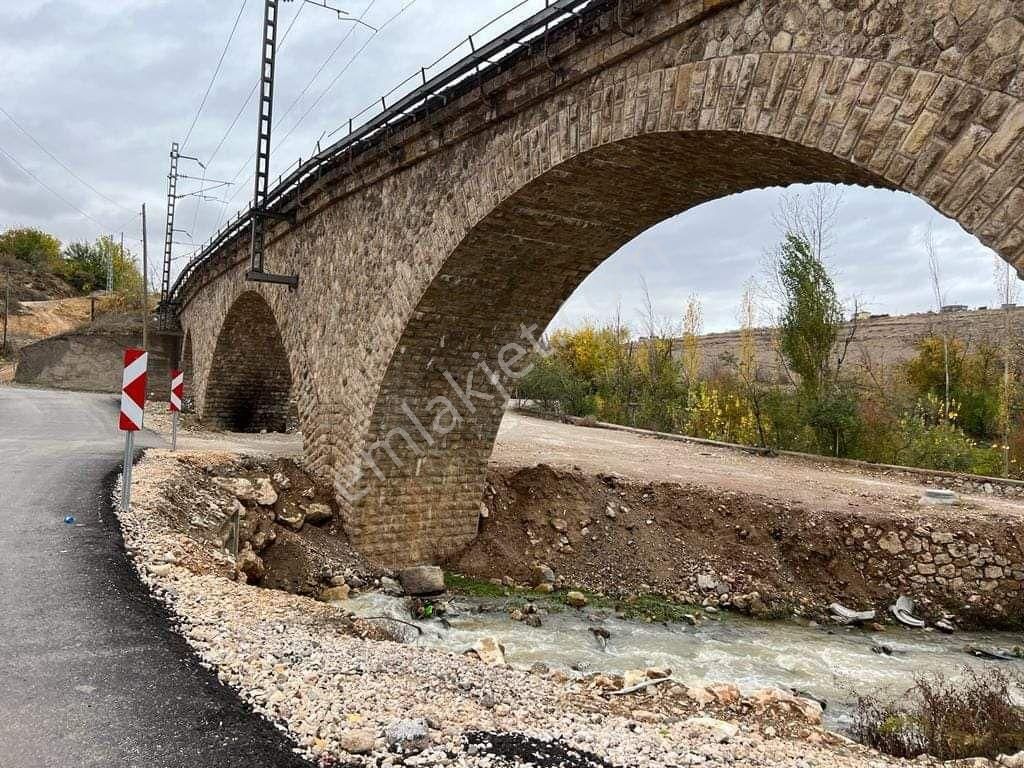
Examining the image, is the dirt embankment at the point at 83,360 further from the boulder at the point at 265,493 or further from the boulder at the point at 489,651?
the boulder at the point at 489,651

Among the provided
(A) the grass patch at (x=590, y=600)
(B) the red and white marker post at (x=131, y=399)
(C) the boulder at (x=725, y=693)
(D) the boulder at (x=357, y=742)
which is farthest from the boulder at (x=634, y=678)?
(B) the red and white marker post at (x=131, y=399)

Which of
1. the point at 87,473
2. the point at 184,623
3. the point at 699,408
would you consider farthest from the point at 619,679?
the point at 699,408

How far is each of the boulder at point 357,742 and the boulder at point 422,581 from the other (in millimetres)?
5991

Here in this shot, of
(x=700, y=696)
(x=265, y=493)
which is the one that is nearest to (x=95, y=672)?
(x=700, y=696)

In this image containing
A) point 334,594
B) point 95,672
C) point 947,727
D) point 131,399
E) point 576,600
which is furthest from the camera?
point 576,600

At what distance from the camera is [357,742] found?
269 cm

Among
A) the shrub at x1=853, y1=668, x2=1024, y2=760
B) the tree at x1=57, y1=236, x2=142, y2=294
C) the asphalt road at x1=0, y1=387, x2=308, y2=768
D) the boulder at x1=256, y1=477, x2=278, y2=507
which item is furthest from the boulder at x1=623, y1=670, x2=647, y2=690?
the tree at x1=57, y1=236, x2=142, y2=294

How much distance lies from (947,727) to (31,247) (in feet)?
180

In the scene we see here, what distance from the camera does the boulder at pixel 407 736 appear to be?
2705 millimetres

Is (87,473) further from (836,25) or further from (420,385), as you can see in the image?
(836,25)

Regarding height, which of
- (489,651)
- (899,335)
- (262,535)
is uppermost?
(899,335)

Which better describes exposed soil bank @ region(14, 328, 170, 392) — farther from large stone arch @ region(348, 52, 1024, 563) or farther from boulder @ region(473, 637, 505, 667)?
boulder @ region(473, 637, 505, 667)

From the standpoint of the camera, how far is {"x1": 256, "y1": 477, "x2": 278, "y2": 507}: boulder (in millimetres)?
8766

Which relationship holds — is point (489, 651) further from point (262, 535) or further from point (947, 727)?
point (262, 535)
